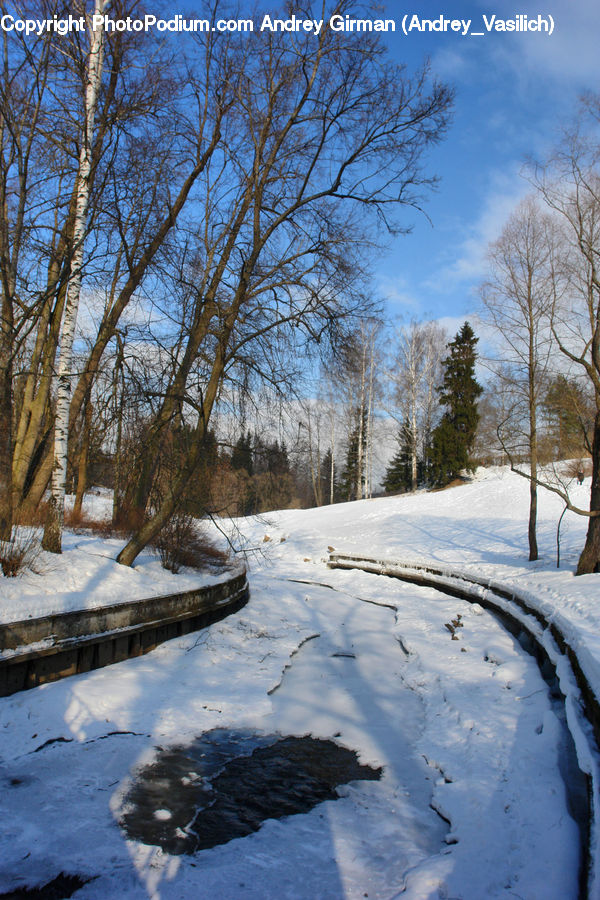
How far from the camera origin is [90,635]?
247 inches

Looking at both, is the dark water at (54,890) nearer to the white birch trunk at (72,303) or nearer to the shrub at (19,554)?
the shrub at (19,554)

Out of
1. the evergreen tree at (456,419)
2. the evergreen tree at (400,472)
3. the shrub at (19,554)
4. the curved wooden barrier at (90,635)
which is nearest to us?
the curved wooden barrier at (90,635)

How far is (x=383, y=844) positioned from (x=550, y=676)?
367 cm

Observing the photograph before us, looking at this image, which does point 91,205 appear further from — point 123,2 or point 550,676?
point 550,676

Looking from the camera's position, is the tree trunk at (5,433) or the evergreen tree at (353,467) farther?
the evergreen tree at (353,467)

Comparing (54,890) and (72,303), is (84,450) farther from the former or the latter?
(54,890)

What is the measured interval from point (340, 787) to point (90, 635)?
3.26 m

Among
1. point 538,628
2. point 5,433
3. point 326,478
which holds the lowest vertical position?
point 538,628

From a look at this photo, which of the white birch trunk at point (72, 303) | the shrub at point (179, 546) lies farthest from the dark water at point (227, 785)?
the shrub at point (179, 546)

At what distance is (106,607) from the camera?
6.50 m

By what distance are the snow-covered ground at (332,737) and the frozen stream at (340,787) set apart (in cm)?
→ 2

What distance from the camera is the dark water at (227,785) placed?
3.66 m

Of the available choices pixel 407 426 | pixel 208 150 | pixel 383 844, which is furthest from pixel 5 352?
pixel 407 426

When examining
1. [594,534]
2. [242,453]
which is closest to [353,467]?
[594,534]
